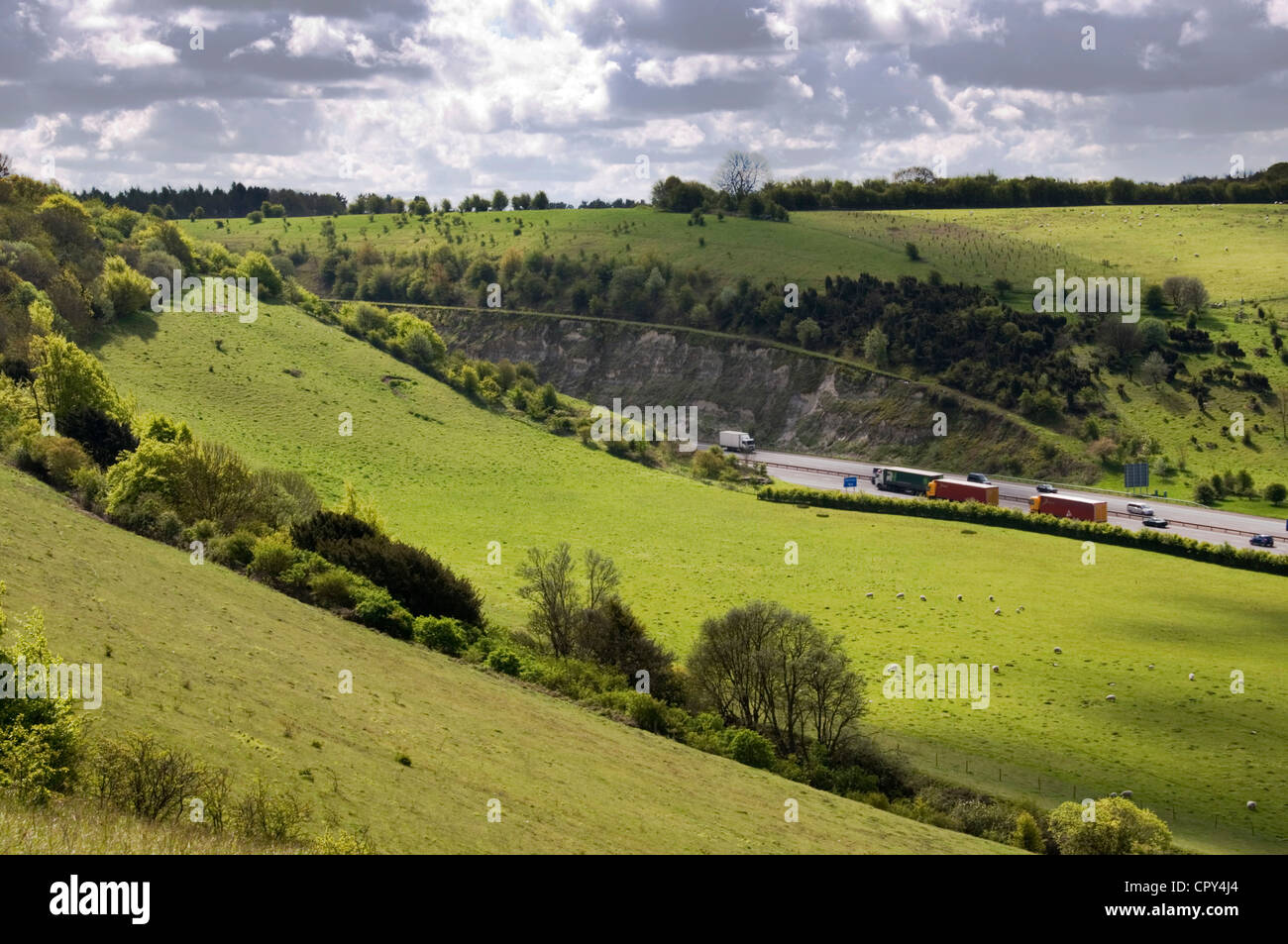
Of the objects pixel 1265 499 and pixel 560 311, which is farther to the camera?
pixel 560 311

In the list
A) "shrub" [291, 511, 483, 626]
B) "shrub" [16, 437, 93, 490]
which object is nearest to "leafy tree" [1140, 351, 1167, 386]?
"shrub" [291, 511, 483, 626]

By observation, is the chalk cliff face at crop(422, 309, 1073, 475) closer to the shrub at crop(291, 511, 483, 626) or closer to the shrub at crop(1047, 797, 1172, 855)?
the shrub at crop(291, 511, 483, 626)

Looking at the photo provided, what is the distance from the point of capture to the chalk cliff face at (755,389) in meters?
121

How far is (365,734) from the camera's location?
28.4 metres

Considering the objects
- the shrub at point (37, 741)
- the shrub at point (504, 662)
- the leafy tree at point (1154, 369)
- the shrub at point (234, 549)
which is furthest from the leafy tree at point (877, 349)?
the shrub at point (37, 741)

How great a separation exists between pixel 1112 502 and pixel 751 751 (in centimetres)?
7040

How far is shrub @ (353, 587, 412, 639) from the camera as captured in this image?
43812mm

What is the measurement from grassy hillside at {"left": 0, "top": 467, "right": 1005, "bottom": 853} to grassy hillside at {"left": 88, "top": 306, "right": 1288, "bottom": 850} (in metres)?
2.64

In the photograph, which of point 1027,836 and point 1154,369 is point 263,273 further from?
point 1027,836

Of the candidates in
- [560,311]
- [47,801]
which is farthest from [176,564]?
[560,311]

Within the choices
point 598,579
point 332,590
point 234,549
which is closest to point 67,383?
point 234,549
